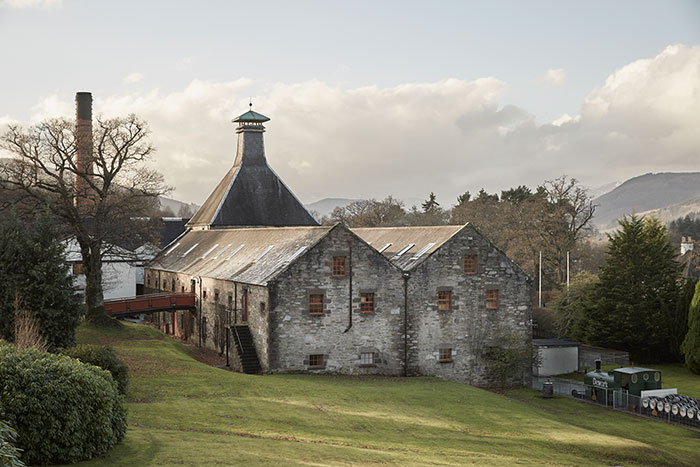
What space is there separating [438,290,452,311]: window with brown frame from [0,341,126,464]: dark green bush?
2422 centimetres

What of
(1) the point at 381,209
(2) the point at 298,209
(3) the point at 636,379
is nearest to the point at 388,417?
(3) the point at 636,379

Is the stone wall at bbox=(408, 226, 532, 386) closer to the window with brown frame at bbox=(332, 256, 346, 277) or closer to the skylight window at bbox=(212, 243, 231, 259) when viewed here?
the window with brown frame at bbox=(332, 256, 346, 277)

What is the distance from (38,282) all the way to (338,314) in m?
14.5

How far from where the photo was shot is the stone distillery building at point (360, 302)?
3491cm

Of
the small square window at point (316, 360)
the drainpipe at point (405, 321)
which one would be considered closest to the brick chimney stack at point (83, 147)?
the small square window at point (316, 360)

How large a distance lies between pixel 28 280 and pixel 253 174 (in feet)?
109

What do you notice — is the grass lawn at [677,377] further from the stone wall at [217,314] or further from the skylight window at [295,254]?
the stone wall at [217,314]

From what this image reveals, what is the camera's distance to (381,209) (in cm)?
9375

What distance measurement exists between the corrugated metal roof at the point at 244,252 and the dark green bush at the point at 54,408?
61.2 ft

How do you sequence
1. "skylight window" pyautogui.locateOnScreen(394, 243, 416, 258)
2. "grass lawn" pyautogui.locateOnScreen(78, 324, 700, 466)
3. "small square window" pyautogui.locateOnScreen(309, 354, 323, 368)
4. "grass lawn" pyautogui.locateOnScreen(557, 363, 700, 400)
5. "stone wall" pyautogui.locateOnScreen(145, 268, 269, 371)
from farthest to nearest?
"skylight window" pyautogui.locateOnScreen(394, 243, 416, 258)
"grass lawn" pyautogui.locateOnScreen(557, 363, 700, 400)
"stone wall" pyautogui.locateOnScreen(145, 268, 269, 371)
"small square window" pyautogui.locateOnScreen(309, 354, 323, 368)
"grass lawn" pyautogui.locateOnScreen(78, 324, 700, 466)

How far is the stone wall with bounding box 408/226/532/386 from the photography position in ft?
124

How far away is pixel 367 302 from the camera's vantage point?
36.6 meters

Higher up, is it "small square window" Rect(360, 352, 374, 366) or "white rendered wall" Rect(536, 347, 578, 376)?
"small square window" Rect(360, 352, 374, 366)

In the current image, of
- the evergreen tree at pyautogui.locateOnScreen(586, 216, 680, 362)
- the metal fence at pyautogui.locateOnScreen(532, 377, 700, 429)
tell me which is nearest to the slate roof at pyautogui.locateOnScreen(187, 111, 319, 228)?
the evergreen tree at pyautogui.locateOnScreen(586, 216, 680, 362)
